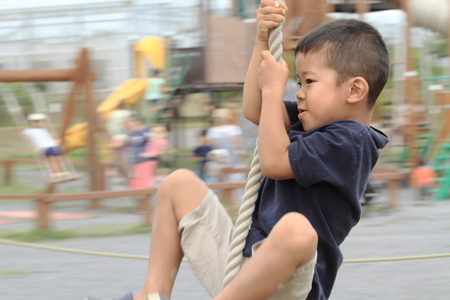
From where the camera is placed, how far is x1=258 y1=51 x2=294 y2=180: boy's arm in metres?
2.17

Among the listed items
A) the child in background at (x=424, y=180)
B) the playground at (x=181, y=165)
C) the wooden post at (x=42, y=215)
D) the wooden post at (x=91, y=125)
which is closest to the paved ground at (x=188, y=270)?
the playground at (x=181, y=165)

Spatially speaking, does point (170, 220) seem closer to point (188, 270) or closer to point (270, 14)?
point (270, 14)

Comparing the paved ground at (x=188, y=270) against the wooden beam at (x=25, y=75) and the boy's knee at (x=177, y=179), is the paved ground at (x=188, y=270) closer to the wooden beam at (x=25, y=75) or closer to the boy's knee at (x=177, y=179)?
the boy's knee at (x=177, y=179)

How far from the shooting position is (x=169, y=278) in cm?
239

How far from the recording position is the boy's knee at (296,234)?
1.99 metres

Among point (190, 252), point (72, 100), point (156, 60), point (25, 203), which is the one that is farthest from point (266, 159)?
point (156, 60)

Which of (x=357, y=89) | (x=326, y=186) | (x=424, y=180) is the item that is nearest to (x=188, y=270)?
(x=326, y=186)

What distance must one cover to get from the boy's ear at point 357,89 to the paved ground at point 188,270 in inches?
58.4

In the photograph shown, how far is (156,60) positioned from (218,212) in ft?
28.3

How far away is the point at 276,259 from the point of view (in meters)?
2.04

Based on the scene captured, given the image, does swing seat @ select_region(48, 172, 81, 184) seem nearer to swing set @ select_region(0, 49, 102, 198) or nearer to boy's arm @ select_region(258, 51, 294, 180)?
swing set @ select_region(0, 49, 102, 198)

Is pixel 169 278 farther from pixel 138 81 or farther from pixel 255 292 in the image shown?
pixel 138 81

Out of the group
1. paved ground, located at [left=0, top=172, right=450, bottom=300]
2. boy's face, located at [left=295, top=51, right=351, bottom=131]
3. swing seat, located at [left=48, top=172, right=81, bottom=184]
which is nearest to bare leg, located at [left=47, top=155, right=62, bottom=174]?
swing seat, located at [left=48, top=172, right=81, bottom=184]

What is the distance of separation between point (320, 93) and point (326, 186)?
306 millimetres
